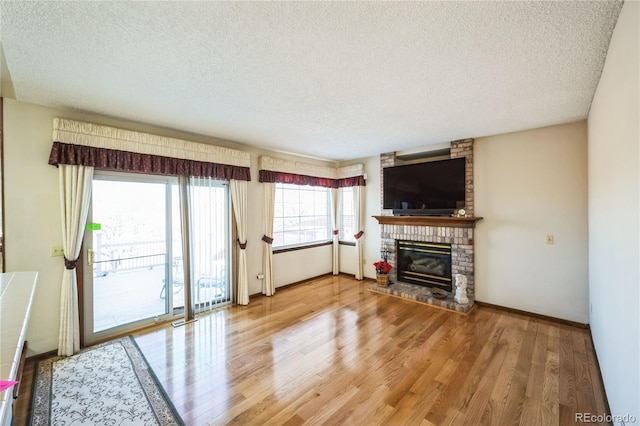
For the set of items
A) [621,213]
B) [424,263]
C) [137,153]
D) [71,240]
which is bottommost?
[424,263]

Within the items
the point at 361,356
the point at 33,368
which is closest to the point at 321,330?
the point at 361,356

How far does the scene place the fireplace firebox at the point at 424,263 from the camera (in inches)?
170

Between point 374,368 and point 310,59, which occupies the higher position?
point 310,59

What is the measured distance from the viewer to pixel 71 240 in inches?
106

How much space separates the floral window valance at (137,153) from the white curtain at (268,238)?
1.94 ft

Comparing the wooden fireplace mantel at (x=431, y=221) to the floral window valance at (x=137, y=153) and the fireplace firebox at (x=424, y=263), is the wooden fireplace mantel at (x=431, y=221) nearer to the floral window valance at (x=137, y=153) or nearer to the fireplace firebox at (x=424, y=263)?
the fireplace firebox at (x=424, y=263)

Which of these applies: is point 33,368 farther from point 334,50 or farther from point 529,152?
point 529,152

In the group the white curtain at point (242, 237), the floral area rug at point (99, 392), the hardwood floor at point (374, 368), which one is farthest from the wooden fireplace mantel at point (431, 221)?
the floral area rug at point (99, 392)

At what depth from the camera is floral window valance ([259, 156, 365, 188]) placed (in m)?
4.43

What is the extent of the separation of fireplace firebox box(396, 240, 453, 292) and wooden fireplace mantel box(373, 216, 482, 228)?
373 mm

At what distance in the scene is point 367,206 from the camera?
17.5ft

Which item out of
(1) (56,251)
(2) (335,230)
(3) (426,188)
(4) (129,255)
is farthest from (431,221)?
(1) (56,251)

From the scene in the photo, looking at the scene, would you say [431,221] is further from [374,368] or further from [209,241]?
[209,241]

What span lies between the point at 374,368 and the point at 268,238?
2.67 m
